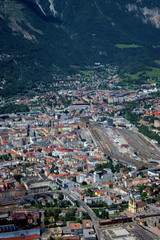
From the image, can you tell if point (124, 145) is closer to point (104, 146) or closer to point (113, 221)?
point (104, 146)

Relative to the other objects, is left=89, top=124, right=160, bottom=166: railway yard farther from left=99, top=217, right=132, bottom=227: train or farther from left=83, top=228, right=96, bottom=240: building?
left=83, top=228, right=96, bottom=240: building

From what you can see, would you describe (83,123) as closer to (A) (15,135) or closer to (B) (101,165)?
(A) (15,135)

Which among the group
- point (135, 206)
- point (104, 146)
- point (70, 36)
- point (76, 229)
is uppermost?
point (70, 36)

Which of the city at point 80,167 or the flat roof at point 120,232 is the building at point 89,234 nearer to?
A: the city at point 80,167

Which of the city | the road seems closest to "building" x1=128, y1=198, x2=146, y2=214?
the city

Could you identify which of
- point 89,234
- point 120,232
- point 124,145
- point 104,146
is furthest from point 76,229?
point 124,145

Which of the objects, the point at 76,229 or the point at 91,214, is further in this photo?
the point at 91,214

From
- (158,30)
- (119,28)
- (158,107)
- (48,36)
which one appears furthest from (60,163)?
(158,30)
